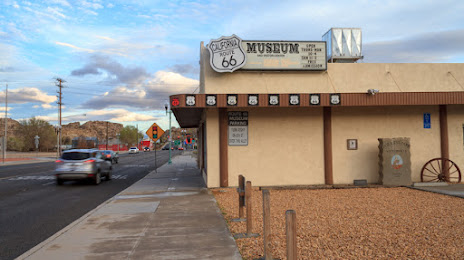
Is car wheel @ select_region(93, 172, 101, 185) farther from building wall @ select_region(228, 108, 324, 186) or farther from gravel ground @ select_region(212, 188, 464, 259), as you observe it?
gravel ground @ select_region(212, 188, 464, 259)

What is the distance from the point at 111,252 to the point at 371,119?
11405 millimetres

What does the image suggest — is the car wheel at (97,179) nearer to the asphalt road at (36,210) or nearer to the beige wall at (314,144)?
the asphalt road at (36,210)

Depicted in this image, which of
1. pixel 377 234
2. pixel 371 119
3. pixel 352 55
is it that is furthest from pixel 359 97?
pixel 377 234

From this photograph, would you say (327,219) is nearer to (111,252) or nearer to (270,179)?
(111,252)

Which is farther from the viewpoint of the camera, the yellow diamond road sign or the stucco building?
the yellow diamond road sign

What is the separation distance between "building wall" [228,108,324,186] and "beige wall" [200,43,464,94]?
965 millimetres

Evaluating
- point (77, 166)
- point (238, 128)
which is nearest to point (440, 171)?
point (238, 128)

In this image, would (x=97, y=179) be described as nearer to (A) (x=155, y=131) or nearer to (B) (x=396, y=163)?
(A) (x=155, y=131)

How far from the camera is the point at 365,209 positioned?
29.6ft

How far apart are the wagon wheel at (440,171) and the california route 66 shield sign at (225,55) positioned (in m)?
8.46

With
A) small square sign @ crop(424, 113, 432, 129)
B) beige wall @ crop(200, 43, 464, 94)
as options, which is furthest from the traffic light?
small square sign @ crop(424, 113, 432, 129)

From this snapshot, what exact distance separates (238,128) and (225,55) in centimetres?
282

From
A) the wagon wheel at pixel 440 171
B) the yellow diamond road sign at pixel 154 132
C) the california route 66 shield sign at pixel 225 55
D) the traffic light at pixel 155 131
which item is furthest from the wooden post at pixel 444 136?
the traffic light at pixel 155 131

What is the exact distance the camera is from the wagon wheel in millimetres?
13789
